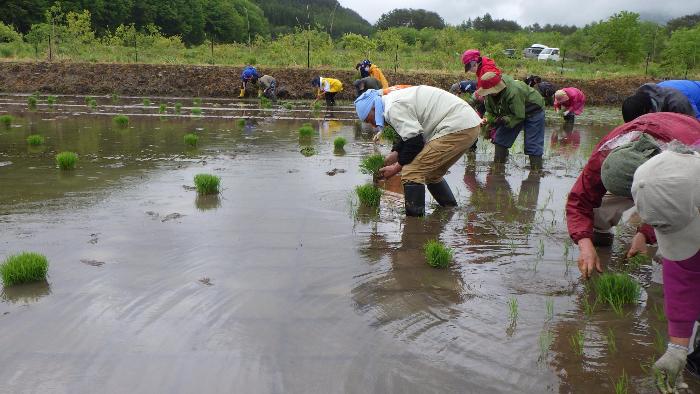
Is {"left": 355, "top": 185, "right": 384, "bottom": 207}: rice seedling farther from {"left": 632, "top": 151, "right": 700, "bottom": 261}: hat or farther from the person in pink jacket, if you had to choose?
the person in pink jacket

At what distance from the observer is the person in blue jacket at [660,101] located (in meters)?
3.92

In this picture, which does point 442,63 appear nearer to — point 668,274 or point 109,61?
point 109,61

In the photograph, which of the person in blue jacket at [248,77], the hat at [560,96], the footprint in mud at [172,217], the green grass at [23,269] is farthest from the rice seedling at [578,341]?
the person in blue jacket at [248,77]

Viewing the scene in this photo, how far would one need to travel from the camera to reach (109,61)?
78.3 feet

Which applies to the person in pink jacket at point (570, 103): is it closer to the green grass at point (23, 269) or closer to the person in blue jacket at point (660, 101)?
the person in blue jacket at point (660, 101)

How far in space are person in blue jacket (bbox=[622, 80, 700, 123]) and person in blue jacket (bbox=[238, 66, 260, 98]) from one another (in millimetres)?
16186

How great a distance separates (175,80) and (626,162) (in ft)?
69.4

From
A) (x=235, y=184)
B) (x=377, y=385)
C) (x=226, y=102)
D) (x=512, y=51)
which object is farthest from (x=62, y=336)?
(x=512, y=51)

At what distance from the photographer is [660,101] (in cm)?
405

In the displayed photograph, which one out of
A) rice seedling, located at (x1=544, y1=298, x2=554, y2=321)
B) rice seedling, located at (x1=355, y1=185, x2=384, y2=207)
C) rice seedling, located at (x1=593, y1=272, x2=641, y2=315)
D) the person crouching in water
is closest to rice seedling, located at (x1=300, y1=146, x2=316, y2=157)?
rice seedling, located at (x1=355, y1=185, x2=384, y2=207)

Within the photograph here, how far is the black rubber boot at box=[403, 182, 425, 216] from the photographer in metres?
4.93

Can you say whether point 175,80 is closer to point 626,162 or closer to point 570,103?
point 570,103

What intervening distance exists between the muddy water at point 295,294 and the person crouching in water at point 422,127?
0.41 metres

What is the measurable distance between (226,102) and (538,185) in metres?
13.9
